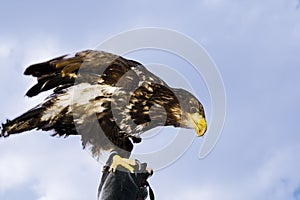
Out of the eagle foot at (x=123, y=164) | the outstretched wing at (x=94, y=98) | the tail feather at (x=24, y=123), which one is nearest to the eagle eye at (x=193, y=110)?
the outstretched wing at (x=94, y=98)

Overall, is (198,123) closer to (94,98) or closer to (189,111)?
(189,111)

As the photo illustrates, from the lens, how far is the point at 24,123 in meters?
6.96

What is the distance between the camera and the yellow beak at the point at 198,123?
23.7 ft

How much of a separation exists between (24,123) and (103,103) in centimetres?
98

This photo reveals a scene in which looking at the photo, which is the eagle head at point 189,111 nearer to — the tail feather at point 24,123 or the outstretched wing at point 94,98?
the outstretched wing at point 94,98

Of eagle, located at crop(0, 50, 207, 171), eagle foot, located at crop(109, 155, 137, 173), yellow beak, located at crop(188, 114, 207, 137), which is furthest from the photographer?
yellow beak, located at crop(188, 114, 207, 137)

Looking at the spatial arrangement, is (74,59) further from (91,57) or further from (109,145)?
(109,145)

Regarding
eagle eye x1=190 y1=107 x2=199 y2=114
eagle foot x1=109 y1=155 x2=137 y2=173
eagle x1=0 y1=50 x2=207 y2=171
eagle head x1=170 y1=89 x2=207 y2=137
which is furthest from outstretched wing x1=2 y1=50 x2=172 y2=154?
eagle foot x1=109 y1=155 x2=137 y2=173

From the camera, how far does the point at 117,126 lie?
6.99 metres

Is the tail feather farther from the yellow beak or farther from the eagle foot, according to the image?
the yellow beak

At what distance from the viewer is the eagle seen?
22.6 ft

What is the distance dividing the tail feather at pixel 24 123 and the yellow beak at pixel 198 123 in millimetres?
1864

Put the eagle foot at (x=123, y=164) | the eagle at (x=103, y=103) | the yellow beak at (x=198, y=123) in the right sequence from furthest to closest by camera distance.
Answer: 1. the yellow beak at (x=198, y=123)
2. the eagle at (x=103, y=103)
3. the eagle foot at (x=123, y=164)

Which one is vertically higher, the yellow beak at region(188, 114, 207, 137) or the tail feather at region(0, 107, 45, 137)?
the yellow beak at region(188, 114, 207, 137)
